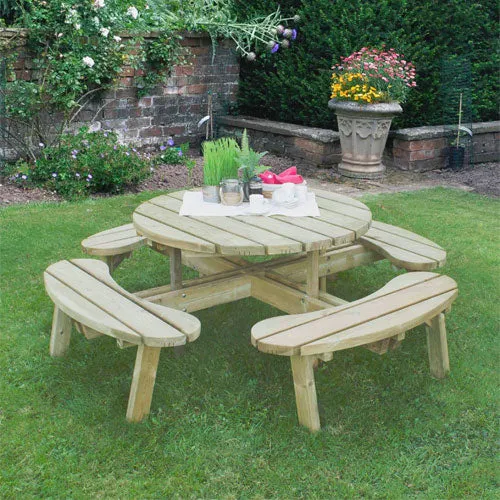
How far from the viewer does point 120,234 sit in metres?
4.25

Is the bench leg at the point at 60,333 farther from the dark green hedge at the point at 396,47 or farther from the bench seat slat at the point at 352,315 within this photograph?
the dark green hedge at the point at 396,47

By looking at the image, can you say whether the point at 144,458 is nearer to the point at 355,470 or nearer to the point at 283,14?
the point at 355,470

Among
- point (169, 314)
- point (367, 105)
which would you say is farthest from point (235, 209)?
point (367, 105)

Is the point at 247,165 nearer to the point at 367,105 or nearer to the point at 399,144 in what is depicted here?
the point at 367,105

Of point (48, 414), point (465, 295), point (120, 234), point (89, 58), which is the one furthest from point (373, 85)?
point (48, 414)

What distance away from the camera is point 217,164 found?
3781 millimetres

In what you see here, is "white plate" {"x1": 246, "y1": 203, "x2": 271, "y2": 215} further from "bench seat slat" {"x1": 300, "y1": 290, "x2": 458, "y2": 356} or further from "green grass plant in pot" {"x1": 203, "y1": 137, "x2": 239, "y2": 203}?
"bench seat slat" {"x1": 300, "y1": 290, "x2": 458, "y2": 356}

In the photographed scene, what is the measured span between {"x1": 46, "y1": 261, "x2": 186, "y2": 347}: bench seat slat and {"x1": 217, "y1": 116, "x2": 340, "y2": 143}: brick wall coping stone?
15.5 feet

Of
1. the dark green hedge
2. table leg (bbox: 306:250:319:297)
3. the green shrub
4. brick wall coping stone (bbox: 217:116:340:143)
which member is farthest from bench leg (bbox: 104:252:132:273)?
the dark green hedge

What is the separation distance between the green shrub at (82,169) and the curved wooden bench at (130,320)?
3.33 metres

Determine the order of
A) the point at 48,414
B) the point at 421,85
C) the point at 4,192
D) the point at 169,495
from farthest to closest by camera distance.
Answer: the point at 421,85, the point at 4,192, the point at 48,414, the point at 169,495

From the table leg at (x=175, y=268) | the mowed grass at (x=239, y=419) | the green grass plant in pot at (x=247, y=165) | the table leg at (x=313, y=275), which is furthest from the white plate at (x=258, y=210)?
the mowed grass at (x=239, y=419)

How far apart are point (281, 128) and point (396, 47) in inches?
60.2

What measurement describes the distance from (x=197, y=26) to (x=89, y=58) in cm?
179
